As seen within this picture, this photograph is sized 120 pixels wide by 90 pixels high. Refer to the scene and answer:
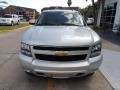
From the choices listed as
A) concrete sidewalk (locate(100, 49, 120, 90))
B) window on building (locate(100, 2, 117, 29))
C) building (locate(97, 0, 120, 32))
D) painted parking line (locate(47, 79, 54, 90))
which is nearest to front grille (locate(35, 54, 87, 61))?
painted parking line (locate(47, 79, 54, 90))

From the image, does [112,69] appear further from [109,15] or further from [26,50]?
[109,15]

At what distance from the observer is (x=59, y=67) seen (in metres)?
3.88

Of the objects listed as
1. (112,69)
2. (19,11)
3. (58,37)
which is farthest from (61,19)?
(19,11)

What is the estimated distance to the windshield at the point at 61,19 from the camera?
5.65 m

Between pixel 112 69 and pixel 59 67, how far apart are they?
2523 mm

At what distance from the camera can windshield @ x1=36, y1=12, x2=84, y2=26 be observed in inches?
223

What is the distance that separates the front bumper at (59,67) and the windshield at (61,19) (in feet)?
6.09

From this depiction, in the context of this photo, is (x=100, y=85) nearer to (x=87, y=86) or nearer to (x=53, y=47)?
(x=87, y=86)

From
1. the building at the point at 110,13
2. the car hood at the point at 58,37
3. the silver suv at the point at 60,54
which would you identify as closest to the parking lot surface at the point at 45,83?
the silver suv at the point at 60,54

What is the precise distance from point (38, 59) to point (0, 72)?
1.87m

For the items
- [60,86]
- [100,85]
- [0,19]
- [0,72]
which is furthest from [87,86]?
[0,19]

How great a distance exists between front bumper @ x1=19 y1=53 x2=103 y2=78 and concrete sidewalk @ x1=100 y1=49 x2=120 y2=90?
1006mm

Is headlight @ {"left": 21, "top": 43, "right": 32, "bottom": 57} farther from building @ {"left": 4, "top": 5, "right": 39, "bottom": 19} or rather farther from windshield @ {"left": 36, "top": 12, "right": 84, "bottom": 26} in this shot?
building @ {"left": 4, "top": 5, "right": 39, "bottom": 19}

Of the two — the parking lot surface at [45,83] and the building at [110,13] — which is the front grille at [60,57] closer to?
the parking lot surface at [45,83]
